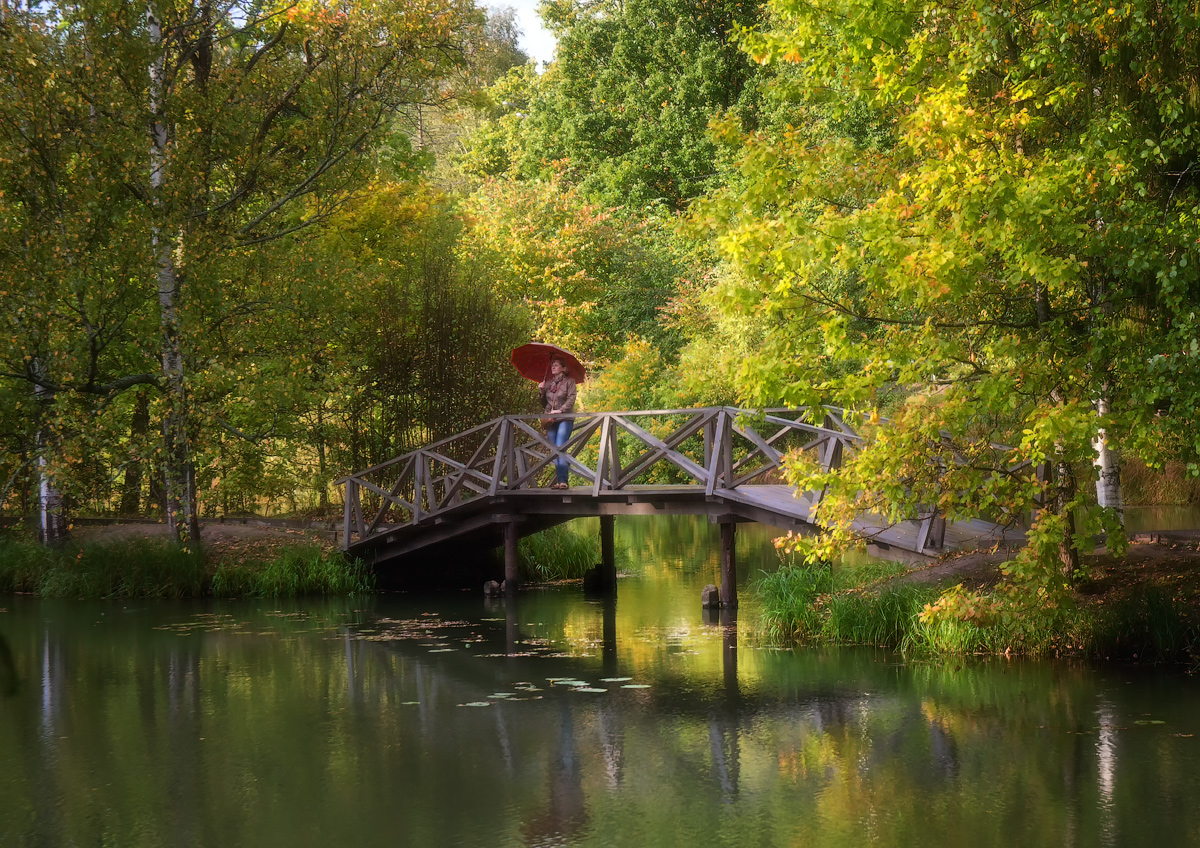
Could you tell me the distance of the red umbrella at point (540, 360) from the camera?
15.5 metres

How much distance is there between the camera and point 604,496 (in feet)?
48.9

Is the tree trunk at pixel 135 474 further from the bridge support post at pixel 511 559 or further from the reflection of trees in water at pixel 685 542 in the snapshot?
the reflection of trees in water at pixel 685 542

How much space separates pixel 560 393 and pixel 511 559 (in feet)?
7.92

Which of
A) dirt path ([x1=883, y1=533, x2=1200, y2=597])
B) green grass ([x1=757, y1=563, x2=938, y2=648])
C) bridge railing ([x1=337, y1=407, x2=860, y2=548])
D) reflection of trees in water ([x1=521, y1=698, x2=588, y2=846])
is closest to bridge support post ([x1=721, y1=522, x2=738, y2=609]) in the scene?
bridge railing ([x1=337, y1=407, x2=860, y2=548])

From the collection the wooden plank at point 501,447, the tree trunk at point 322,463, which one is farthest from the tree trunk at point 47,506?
the wooden plank at point 501,447

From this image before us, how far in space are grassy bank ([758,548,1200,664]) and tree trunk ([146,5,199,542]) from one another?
902cm

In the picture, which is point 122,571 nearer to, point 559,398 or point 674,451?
point 559,398

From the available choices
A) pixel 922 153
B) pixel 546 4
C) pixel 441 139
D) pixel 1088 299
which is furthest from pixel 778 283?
pixel 441 139

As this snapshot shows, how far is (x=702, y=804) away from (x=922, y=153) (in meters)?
5.81

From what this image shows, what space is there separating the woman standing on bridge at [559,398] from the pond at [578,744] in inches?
134

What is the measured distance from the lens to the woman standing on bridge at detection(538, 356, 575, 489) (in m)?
15.5

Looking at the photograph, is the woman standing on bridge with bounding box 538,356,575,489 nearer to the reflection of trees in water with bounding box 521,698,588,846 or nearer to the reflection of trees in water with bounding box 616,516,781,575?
the reflection of trees in water with bounding box 616,516,781,575

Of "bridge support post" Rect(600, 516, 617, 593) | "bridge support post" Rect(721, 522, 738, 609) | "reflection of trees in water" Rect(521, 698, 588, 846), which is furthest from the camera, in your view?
"bridge support post" Rect(600, 516, 617, 593)

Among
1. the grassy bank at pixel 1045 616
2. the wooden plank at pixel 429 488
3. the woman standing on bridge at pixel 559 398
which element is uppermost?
the woman standing on bridge at pixel 559 398
